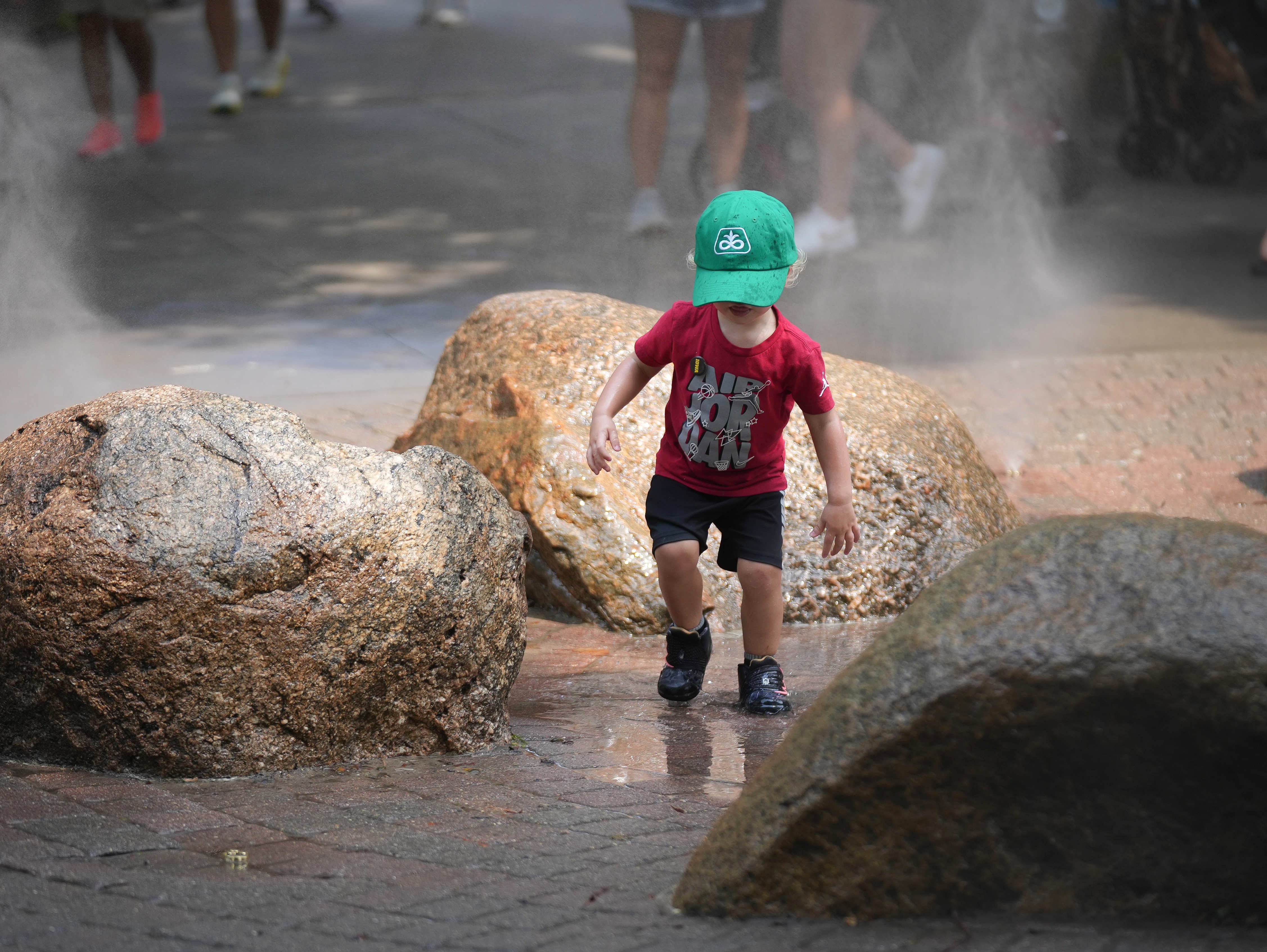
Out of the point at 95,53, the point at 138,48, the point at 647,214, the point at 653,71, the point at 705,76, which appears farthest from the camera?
the point at 138,48

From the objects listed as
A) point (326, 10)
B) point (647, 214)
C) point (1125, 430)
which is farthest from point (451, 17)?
point (1125, 430)

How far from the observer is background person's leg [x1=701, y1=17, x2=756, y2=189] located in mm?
7367

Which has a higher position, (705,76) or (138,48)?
(138,48)

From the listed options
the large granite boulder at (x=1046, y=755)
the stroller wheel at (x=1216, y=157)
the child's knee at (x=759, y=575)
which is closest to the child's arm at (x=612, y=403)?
the child's knee at (x=759, y=575)

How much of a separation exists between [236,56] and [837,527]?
922cm

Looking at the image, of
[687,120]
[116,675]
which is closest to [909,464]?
[116,675]

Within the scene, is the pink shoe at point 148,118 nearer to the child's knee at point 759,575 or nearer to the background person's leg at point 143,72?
the background person's leg at point 143,72

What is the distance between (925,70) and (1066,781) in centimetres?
798

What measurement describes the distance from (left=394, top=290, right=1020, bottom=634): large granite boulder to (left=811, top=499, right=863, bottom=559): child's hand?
83 cm

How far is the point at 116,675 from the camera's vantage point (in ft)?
9.21

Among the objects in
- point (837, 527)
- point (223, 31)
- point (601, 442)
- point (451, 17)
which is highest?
point (451, 17)

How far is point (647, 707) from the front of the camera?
11.4 feet

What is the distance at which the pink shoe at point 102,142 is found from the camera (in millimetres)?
9344

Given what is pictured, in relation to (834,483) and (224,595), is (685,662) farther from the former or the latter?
(224,595)
